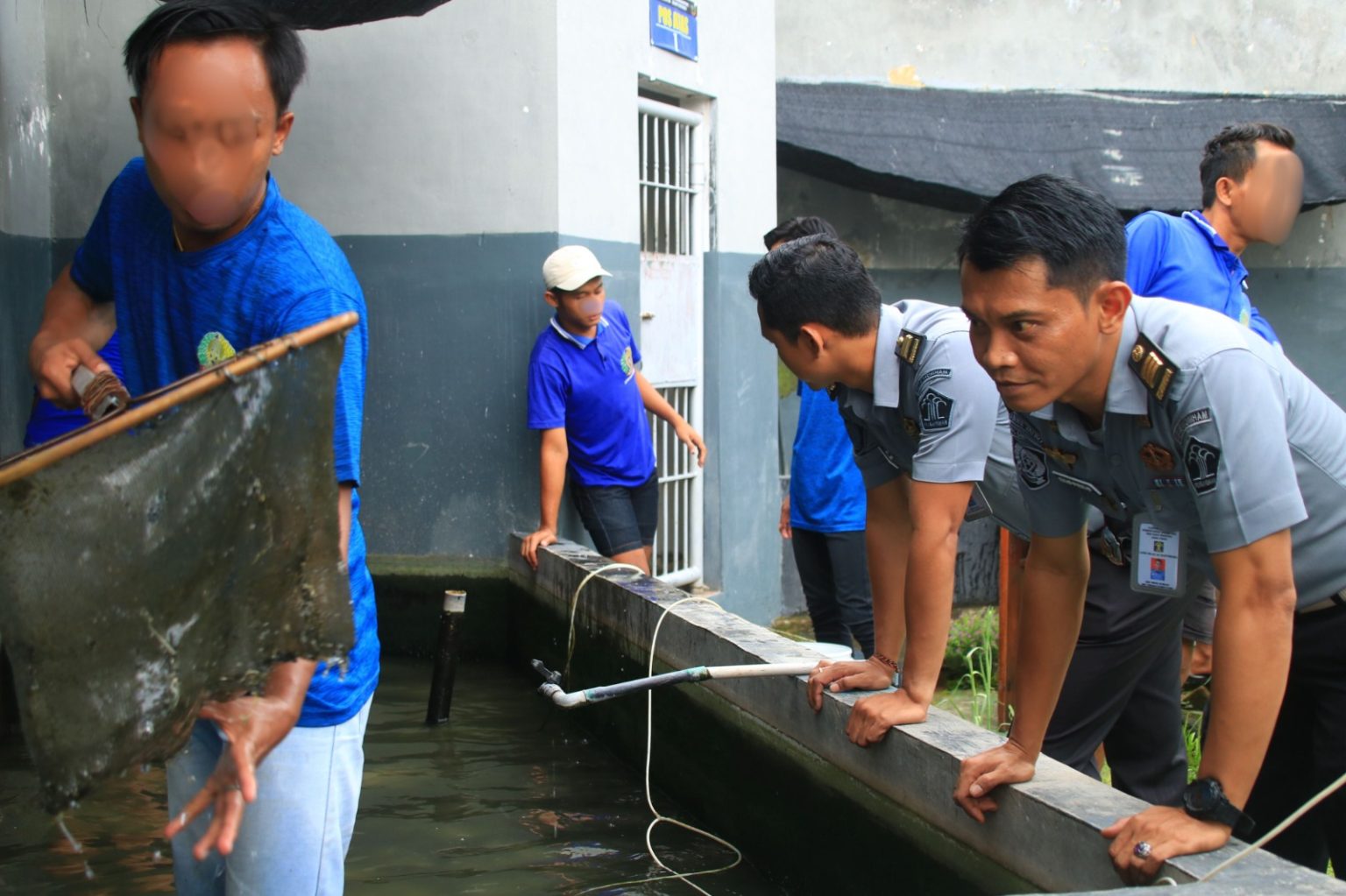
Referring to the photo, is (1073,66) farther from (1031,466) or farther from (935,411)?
(1031,466)

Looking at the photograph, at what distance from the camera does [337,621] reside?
1.98m

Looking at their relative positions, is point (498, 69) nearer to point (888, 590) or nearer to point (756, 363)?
point (756, 363)

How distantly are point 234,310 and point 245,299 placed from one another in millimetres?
32

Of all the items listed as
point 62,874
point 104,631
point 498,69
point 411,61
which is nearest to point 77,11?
point 411,61

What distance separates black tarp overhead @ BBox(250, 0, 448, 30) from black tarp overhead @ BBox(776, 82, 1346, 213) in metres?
3.92

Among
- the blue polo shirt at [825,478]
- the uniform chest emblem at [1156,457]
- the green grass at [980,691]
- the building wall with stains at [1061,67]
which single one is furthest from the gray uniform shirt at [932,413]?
the building wall with stains at [1061,67]

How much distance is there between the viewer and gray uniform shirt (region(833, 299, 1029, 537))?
3.34 m

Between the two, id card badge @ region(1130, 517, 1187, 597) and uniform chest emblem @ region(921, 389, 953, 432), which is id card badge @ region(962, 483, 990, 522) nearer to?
uniform chest emblem @ region(921, 389, 953, 432)

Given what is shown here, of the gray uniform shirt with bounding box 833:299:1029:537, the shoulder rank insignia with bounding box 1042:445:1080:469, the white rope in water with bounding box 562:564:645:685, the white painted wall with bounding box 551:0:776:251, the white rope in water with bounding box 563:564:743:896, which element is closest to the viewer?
the shoulder rank insignia with bounding box 1042:445:1080:469

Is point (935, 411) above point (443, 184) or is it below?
below

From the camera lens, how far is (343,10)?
234 inches

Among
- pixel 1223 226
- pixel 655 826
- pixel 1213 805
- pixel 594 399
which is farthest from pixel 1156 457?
pixel 594 399

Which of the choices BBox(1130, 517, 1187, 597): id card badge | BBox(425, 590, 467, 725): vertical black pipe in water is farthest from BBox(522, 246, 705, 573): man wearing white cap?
BBox(1130, 517, 1187, 597): id card badge

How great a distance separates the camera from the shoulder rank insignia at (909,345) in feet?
11.3
